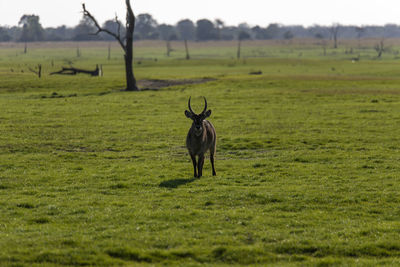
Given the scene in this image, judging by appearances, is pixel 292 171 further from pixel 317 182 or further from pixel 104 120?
pixel 104 120

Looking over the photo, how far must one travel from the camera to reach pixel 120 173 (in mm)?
18516

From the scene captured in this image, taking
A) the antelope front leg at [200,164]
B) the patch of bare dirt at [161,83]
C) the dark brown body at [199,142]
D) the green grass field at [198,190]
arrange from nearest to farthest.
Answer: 1. the green grass field at [198,190]
2. the dark brown body at [199,142]
3. the antelope front leg at [200,164]
4. the patch of bare dirt at [161,83]

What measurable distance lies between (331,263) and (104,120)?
81.7ft

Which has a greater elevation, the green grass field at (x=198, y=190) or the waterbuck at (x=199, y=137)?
the waterbuck at (x=199, y=137)

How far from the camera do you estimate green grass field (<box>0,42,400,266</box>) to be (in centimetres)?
1071

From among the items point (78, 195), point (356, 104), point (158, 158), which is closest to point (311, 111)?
point (356, 104)

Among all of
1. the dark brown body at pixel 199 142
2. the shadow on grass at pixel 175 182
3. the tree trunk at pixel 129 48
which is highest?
the tree trunk at pixel 129 48

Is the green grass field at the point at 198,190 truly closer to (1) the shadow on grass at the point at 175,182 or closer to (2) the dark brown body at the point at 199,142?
(1) the shadow on grass at the point at 175,182

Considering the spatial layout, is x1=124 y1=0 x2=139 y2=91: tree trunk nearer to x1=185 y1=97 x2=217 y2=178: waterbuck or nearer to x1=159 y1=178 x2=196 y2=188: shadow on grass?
x1=185 y1=97 x2=217 y2=178: waterbuck

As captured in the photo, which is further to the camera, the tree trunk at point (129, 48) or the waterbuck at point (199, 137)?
the tree trunk at point (129, 48)

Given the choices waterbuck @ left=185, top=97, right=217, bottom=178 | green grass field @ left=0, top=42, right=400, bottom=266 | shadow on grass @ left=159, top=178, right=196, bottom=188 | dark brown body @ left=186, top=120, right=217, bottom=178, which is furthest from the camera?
dark brown body @ left=186, top=120, right=217, bottom=178

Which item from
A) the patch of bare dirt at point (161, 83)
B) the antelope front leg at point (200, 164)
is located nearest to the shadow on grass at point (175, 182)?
the antelope front leg at point (200, 164)

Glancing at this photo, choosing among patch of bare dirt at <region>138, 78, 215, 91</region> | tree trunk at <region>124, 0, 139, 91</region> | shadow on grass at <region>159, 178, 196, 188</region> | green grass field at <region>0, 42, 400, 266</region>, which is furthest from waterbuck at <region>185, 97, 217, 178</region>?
patch of bare dirt at <region>138, 78, 215, 91</region>

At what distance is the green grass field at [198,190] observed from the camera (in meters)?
10.7
